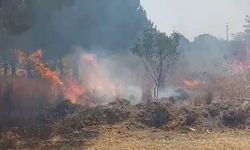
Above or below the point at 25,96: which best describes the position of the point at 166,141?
below

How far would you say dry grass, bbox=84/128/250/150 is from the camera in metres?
18.6

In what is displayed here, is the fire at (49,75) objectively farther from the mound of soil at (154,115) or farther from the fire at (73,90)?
the mound of soil at (154,115)

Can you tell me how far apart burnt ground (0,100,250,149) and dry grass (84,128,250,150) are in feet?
0.77

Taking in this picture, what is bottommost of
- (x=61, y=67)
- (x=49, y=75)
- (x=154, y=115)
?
(x=154, y=115)

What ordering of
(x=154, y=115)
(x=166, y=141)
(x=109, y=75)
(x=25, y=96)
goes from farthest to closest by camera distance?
(x=109, y=75), (x=25, y=96), (x=154, y=115), (x=166, y=141)

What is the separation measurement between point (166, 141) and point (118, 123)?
4.99 metres

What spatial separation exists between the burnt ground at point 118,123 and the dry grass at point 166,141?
235 millimetres

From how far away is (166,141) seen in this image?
20031 mm

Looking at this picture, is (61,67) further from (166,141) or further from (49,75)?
(166,141)

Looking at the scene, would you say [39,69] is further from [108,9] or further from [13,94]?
[108,9]

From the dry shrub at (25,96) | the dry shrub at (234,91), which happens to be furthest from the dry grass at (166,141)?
the dry shrub at (234,91)

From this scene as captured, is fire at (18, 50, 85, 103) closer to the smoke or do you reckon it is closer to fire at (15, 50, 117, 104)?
fire at (15, 50, 117, 104)

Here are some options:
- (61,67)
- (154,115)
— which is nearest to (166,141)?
(154,115)

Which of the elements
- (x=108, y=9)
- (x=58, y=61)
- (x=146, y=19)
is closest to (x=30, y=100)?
(x=58, y=61)
